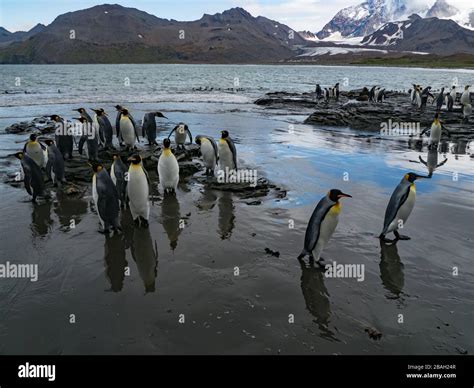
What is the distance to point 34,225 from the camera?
7559mm

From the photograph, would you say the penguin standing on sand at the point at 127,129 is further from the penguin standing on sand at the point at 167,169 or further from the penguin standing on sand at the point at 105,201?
the penguin standing on sand at the point at 105,201

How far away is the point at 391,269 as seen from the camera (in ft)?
20.1

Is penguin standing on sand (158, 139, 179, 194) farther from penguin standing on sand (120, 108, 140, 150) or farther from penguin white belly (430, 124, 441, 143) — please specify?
penguin white belly (430, 124, 441, 143)

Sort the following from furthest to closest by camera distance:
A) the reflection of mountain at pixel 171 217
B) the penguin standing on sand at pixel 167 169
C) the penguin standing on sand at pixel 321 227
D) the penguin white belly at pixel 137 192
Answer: the penguin standing on sand at pixel 167 169 < the penguin white belly at pixel 137 192 < the reflection of mountain at pixel 171 217 < the penguin standing on sand at pixel 321 227

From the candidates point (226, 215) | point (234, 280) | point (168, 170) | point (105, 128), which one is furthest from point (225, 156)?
point (234, 280)

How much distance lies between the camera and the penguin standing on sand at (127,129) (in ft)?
40.6

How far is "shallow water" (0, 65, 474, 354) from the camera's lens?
176 inches

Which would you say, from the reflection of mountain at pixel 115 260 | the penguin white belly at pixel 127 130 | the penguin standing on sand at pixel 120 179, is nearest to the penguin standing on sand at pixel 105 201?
the reflection of mountain at pixel 115 260

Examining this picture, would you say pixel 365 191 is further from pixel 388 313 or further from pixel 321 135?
pixel 321 135

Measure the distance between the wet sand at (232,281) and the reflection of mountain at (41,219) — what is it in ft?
0.12

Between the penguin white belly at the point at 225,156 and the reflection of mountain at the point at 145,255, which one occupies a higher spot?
the penguin white belly at the point at 225,156

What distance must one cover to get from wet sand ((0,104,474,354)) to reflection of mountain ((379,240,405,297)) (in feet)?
0.09
